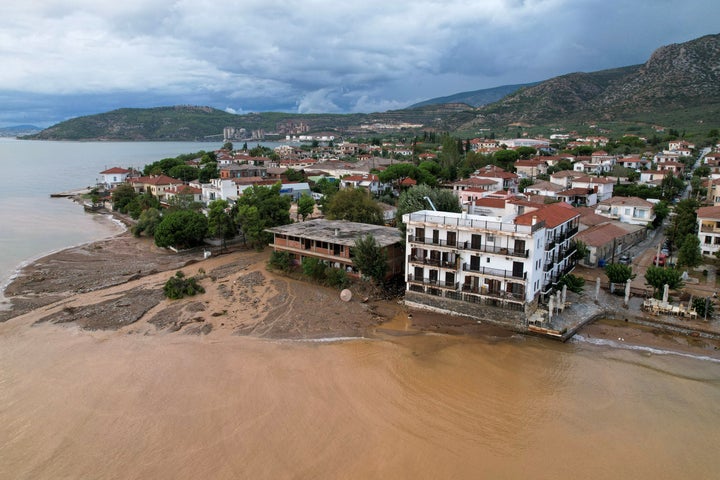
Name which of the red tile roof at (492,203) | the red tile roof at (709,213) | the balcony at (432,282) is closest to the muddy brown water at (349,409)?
the balcony at (432,282)

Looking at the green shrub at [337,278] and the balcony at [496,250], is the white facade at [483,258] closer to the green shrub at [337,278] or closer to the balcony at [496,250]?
the balcony at [496,250]

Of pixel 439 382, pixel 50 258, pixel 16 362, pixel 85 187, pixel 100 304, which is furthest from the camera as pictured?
pixel 85 187

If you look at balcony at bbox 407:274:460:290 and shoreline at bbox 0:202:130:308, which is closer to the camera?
balcony at bbox 407:274:460:290

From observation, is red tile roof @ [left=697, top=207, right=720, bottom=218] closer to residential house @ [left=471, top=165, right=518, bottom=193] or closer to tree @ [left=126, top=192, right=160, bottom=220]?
residential house @ [left=471, top=165, right=518, bottom=193]

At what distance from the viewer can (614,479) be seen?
49.9 ft

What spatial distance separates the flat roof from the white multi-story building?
4.07 metres

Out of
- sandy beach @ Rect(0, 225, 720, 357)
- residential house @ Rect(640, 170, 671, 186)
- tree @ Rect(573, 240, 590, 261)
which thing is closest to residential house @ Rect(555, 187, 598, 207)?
residential house @ Rect(640, 170, 671, 186)

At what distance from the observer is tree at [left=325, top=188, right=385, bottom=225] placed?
135 feet

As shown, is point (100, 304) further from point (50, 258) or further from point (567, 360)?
point (567, 360)

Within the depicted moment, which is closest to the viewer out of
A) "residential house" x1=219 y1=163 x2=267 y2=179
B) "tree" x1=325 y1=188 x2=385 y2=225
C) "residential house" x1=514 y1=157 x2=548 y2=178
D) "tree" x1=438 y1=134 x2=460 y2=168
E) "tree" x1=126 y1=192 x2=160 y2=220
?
"tree" x1=325 y1=188 x2=385 y2=225

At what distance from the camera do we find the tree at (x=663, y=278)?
85.6 ft

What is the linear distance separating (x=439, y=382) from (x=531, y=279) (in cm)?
804

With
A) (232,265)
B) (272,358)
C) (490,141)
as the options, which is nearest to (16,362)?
(272,358)

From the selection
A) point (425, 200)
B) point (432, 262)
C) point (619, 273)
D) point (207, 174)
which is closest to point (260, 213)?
point (425, 200)
